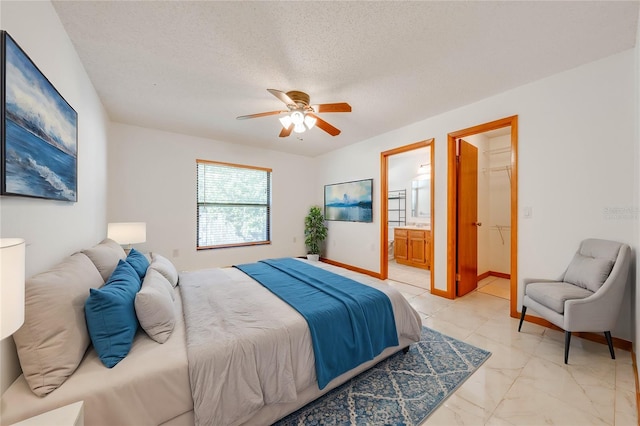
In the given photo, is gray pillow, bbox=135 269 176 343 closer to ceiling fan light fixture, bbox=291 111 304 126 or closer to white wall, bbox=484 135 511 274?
ceiling fan light fixture, bbox=291 111 304 126

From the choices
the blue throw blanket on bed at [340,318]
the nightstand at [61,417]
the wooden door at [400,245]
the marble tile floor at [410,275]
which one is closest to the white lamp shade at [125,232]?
the blue throw blanket on bed at [340,318]

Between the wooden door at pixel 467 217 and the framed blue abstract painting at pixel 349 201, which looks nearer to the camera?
the wooden door at pixel 467 217

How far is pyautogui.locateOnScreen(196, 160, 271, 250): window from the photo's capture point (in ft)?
14.9

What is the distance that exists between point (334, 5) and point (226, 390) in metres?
2.37

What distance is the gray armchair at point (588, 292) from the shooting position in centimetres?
196

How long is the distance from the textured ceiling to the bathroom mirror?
2739mm

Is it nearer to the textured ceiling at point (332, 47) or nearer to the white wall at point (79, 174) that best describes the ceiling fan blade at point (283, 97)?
the textured ceiling at point (332, 47)

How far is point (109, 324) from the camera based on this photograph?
1.20 metres

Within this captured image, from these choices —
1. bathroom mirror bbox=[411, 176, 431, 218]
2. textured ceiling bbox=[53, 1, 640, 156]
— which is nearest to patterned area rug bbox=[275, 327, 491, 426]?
textured ceiling bbox=[53, 1, 640, 156]

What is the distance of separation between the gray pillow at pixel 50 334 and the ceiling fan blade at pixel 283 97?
6.36 feet

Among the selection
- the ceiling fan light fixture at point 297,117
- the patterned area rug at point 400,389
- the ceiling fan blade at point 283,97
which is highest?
the ceiling fan blade at point 283,97

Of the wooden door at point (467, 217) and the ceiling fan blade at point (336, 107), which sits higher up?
the ceiling fan blade at point (336, 107)

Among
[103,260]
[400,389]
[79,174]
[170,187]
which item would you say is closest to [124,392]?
[103,260]

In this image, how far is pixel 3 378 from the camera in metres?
1.01
